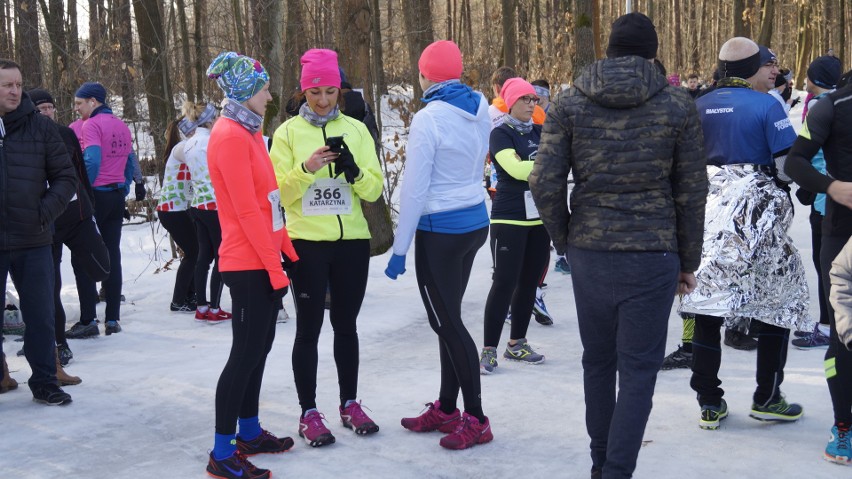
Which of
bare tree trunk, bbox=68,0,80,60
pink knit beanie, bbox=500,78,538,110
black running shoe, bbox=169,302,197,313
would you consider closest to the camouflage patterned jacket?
pink knit beanie, bbox=500,78,538,110

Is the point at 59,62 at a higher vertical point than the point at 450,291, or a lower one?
higher

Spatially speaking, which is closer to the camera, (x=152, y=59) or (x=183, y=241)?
(x=183, y=241)

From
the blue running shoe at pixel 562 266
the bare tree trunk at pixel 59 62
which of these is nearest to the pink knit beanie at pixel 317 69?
the blue running shoe at pixel 562 266

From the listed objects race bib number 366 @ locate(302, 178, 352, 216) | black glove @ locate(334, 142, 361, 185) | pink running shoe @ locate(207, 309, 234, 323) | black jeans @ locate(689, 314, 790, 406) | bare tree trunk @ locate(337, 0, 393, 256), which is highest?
bare tree trunk @ locate(337, 0, 393, 256)

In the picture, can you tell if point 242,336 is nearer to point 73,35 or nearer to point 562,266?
point 562,266

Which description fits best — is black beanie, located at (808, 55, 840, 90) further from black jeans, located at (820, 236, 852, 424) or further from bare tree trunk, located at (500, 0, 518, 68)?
bare tree trunk, located at (500, 0, 518, 68)

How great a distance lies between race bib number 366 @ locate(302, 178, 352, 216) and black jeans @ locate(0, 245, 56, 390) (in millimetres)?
1989

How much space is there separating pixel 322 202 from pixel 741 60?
7.61 ft

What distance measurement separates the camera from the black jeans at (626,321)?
349 centimetres

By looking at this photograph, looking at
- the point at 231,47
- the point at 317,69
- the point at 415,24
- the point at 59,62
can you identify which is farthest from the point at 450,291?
the point at 415,24

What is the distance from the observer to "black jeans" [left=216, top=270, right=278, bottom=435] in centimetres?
404

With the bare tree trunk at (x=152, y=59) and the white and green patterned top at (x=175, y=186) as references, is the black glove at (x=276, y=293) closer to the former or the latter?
the white and green patterned top at (x=175, y=186)

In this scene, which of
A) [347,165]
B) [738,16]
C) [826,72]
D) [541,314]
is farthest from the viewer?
[738,16]

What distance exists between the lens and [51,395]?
5391mm
